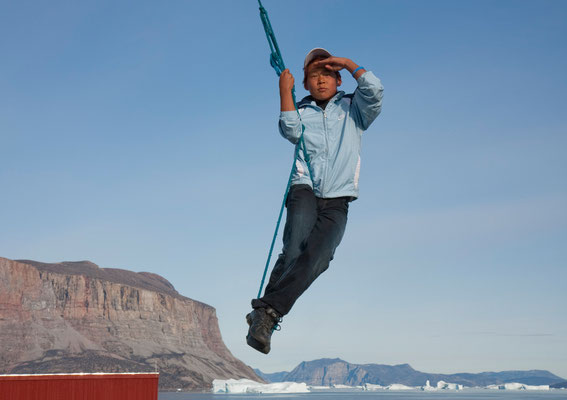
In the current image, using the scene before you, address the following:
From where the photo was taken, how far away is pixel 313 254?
4273mm

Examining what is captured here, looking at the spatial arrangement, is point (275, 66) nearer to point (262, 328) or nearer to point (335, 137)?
point (335, 137)

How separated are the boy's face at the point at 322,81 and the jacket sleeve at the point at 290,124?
16.2 inches

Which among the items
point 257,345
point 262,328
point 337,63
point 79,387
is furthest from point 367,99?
point 79,387

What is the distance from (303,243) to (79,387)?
2148 centimetres

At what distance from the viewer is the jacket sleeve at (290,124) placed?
15.0 feet

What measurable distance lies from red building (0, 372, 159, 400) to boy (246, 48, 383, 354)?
19610 mm

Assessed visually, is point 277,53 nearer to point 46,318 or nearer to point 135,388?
point 135,388

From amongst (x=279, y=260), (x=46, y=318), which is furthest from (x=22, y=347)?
(x=279, y=260)

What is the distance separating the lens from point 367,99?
460 cm

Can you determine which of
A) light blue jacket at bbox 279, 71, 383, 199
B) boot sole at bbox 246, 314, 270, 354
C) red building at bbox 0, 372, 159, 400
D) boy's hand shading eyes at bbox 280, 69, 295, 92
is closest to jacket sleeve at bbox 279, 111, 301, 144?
light blue jacket at bbox 279, 71, 383, 199

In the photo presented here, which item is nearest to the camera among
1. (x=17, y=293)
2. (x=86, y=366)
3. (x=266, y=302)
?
(x=266, y=302)

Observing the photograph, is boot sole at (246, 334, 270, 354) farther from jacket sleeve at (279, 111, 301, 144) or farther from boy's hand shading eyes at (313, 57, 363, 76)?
boy's hand shading eyes at (313, 57, 363, 76)

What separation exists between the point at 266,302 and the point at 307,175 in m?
1.03

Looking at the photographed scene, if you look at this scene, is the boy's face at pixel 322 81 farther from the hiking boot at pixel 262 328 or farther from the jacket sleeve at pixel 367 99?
the hiking boot at pixel 262 328
